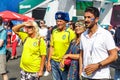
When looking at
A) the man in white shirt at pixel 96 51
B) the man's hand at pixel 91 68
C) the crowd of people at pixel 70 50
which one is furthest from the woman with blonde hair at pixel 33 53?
the man's hand at pixel 91 68

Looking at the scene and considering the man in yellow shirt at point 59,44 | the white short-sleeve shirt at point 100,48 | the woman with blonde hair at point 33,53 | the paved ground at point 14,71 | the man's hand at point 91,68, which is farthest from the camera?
the paved ground at point 14,71

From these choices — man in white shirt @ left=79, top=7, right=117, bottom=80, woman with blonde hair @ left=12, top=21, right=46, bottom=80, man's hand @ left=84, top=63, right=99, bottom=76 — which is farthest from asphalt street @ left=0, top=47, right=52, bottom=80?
man's hand @ left=84, top=63, right=99, bottom=76

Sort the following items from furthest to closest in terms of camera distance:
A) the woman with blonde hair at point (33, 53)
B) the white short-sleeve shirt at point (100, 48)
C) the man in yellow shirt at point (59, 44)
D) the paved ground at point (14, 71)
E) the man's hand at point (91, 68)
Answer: the paved ground at point (14, 71), the man in yellow shirt at point (59, 44), the woman with blonde hair at point (33, 53), the white short-sleeve shirt at point (100, 48), the man's hand at point (91, 68)

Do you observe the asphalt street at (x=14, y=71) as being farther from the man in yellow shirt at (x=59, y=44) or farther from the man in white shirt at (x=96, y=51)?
the man in white shirt at (x=96, y=51)

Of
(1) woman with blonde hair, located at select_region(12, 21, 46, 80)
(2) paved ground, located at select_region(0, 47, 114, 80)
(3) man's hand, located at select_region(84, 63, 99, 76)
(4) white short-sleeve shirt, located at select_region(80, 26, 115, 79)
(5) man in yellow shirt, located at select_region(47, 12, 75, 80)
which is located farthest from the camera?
(2) paved ground, located at select_region(0, 47, 114, 80)

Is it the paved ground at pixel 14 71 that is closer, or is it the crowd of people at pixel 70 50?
the crowd of people at pixel 70 50

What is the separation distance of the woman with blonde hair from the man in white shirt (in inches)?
52.4

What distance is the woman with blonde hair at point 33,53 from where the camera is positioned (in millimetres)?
5785

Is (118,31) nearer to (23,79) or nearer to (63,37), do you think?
(63,37)

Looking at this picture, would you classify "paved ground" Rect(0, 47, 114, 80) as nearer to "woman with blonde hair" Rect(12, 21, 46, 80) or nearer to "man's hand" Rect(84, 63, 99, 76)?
"woman with blonde hair" Rect(12, 21, 46, 80)

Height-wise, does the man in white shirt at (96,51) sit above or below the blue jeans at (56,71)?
above

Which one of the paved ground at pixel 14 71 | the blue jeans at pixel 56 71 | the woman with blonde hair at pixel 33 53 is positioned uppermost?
the woman with blonde hair at pixel 33 53

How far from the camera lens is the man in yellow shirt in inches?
252

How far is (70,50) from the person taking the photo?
19.0 feet
